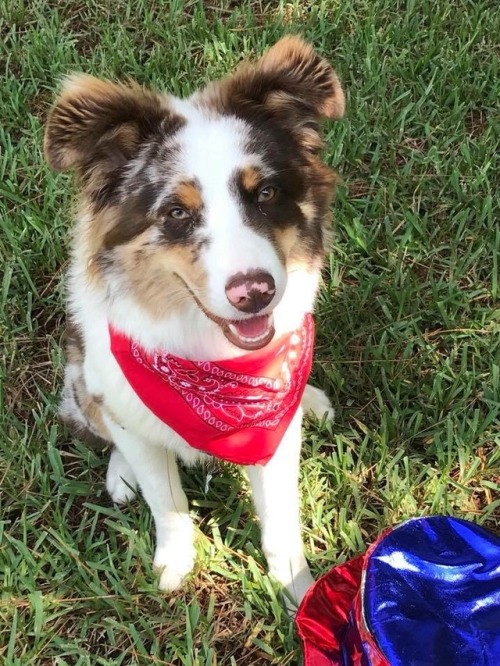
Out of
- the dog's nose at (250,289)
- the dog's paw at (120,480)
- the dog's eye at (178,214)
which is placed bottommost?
the dog's paw at (120,480)

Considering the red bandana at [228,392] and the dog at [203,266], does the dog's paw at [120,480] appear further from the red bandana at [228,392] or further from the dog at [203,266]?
the red bandana at [228,392]

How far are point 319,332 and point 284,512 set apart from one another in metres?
1.05

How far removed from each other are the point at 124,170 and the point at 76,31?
3122 millimetres

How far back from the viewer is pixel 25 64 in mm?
4680

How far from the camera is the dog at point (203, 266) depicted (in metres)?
2.21

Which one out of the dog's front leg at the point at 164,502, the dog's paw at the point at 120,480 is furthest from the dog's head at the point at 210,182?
the dog's paw at the point at 120,480

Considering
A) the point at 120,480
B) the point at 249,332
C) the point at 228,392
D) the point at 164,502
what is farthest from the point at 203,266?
the point at 120,480

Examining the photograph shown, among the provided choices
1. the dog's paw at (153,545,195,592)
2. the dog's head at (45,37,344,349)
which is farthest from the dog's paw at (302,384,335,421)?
the dog's head at (45,37,344,349)

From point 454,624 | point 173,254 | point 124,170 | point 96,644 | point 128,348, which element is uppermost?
point 124,170

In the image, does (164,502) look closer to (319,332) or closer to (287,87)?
(319,332)

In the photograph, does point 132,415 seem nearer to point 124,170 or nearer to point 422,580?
point 124,170

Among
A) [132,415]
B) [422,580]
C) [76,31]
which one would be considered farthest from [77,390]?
[76,31]

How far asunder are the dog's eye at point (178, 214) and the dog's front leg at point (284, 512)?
0.97 meters

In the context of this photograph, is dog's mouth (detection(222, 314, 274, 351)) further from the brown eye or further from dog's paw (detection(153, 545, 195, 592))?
dog's paw (detection(153, 545, 195, 592))
